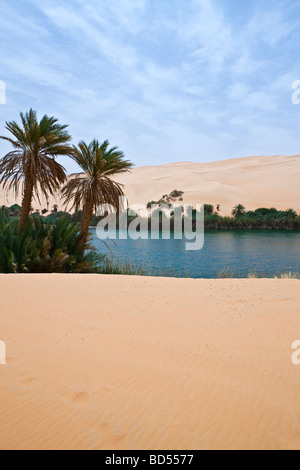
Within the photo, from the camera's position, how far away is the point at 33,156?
12094mm

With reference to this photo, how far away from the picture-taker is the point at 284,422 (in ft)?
7.82

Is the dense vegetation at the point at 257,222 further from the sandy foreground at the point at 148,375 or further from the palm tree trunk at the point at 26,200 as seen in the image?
the sandy foreground at the point at 148,375

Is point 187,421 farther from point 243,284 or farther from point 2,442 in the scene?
point 243,284

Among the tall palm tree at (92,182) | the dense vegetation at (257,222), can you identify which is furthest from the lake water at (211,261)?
the dense vegetation at (257,222)

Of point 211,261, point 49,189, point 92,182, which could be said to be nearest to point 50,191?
point 49,189

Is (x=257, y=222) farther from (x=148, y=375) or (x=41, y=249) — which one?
(x=148, y=375)

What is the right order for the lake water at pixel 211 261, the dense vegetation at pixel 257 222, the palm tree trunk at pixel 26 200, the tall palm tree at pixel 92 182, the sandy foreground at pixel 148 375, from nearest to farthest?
the sandy foreground at pixel 148 375 < the palm tree trunk at pixel 26 200 < the tall palm tree at pixel 92 182 < the lake water at pixel 211 261 < the dense vegetation at pixel 257 222

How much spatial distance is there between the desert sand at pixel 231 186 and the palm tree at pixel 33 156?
5092cm

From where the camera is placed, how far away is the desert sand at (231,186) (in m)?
73.2

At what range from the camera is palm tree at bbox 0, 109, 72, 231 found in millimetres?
12117

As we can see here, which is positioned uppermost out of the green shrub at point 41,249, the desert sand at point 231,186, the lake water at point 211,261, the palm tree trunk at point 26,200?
the desert sand at point 231,186

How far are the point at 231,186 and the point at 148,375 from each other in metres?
89.7

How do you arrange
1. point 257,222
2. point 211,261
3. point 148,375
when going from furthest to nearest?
point 257,222 → point 211,261 → point 148,375

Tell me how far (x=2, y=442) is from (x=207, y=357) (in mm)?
2041
